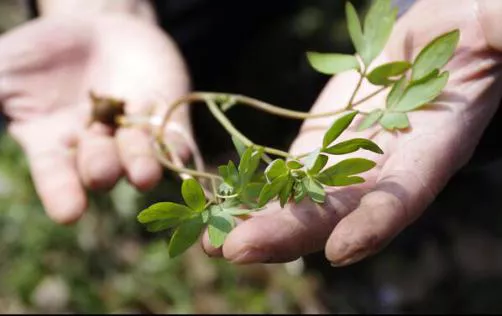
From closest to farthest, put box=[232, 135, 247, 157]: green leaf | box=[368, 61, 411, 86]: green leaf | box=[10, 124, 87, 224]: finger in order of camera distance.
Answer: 1. box=[232, 135, 247, 157]: green leaf
2. box=[368, 61, 411, 86]: green leaf
3. box=[10, 124, 87, 224]: finger

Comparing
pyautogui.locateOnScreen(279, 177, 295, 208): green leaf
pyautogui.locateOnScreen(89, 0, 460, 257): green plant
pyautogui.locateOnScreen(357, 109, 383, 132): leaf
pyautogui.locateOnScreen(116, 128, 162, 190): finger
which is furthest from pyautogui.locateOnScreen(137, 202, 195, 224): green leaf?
pyautogui.locateOnScreen(116, 128, 162, 190): finger

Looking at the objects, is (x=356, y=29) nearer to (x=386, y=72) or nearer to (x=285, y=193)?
(x=386, y=72)

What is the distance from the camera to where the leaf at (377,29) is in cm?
106

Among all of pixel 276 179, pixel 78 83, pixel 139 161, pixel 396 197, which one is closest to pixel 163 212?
pixel 276 179

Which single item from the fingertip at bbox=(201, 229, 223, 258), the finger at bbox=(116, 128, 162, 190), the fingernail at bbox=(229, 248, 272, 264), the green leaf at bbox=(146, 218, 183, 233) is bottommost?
the finger at bbox=(116, 128, 162, 190)

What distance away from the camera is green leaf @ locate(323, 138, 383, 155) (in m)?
0.86

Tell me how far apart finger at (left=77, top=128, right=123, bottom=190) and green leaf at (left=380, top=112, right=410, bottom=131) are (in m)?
0.53

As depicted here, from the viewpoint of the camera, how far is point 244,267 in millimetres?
1832

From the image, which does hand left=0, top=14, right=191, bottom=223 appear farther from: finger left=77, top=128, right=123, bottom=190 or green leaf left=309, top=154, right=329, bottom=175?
green leaf left=309, top=154, right=329, bottom=175

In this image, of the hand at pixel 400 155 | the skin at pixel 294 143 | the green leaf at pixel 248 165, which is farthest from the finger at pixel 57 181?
the green leaf at pixel 248 165

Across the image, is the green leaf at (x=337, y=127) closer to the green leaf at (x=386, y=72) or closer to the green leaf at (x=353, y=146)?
the green leaf at (x=353, y=146)

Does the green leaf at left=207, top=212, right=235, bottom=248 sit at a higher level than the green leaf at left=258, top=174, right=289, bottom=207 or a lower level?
lower

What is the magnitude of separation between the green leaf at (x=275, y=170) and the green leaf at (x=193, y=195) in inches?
3.0

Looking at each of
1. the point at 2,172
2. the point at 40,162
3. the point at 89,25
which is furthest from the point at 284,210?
the point at 2,172
